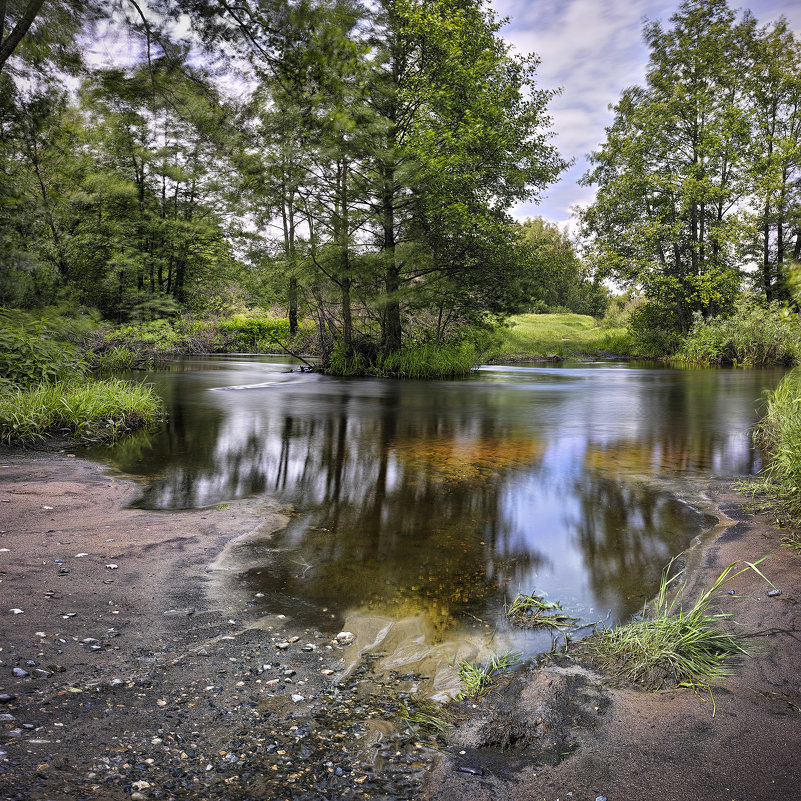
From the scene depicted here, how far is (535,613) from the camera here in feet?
10.1

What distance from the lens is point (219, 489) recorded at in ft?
18.6

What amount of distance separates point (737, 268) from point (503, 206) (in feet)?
62.6

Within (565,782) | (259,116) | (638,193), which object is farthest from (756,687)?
(638,193)

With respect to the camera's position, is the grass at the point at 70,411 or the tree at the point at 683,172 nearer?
the grass at the point at 70,411

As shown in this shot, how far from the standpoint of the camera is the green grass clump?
2354 millimetres

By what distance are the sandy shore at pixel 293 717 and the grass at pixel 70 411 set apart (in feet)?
14.7

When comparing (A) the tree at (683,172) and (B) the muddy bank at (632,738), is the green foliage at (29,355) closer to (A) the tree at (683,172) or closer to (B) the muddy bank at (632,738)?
(B) the muddy bank at (632,738)

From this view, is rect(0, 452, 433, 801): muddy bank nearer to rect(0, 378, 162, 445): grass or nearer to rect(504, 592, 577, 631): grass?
rect(504, 592, 577, 631): grass

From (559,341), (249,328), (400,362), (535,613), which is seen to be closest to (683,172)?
(559,341)

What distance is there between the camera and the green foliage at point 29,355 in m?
7.77

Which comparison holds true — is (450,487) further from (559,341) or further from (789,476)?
(559,341)

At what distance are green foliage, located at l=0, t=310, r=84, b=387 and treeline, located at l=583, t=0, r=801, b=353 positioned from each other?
27.3m

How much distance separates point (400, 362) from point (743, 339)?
54.3 feet

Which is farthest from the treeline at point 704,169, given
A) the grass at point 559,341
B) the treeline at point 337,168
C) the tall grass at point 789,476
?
the tall grass at point 789,476
